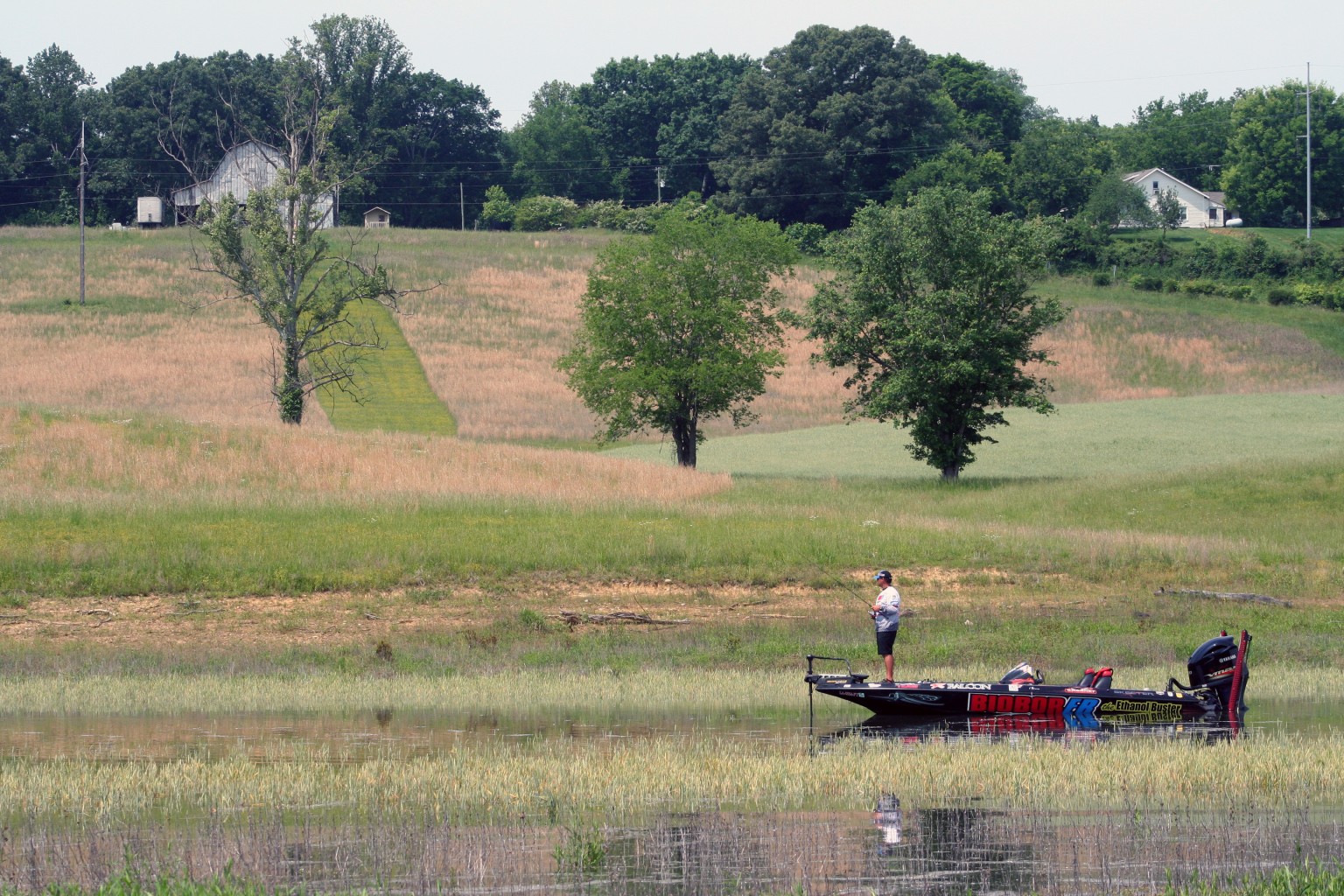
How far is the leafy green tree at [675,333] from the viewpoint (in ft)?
190

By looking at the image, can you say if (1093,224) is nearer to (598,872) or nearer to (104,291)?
(104,291)

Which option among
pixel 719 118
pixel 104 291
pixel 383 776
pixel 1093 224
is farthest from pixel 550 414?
pixel 719 118

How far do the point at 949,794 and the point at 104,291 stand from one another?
100135 mm

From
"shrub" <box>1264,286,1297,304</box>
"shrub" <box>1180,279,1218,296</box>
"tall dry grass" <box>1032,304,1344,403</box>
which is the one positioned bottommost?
"tall dry grass" <box>1032,304,1344,403</box>

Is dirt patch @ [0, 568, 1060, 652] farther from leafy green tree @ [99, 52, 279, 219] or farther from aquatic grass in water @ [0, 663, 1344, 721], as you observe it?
leafy green tree @ [99, 52, 279, 219]

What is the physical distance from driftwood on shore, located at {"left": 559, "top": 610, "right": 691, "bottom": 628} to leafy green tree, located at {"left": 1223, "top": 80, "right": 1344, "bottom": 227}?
13645cm

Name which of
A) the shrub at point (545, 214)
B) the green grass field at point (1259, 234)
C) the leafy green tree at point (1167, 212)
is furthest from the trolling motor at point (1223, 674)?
the shrub at point (545, 214)

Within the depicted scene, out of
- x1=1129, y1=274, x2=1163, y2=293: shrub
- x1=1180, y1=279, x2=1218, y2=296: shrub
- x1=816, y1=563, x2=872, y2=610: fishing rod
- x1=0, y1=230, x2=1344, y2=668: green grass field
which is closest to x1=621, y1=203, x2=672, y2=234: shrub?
x1=1129, y1=274, x2=1163, y2=293: shrub

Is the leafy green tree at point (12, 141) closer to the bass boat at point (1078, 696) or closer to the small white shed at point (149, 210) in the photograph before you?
the small white shed at point (149, 210)

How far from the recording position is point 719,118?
523ft

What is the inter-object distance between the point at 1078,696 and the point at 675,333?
4139 cm

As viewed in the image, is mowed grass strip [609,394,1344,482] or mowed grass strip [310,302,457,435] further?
mowed grass strip [310,302,457,435]

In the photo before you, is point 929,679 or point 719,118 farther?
point 719,118

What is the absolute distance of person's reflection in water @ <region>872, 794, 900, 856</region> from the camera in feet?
41.7
